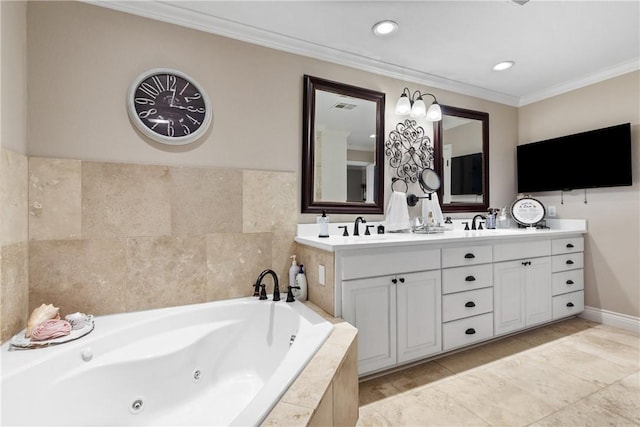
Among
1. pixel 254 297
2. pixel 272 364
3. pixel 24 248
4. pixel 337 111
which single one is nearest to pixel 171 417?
pixel 272 364

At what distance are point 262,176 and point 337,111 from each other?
846 mm

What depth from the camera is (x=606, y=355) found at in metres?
2.13

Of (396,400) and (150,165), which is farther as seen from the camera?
(150,165)

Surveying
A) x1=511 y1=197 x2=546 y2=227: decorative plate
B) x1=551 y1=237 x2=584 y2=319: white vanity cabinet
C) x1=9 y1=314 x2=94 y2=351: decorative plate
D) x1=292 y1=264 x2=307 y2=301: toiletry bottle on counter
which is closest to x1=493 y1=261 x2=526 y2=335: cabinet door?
x1=551 y1=237 x2=584 y2=319: white vanity cabinet

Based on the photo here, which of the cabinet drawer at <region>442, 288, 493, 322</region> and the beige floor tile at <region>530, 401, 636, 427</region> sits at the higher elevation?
the cabinet drawer at <region>442, 288, 493, 322</region>

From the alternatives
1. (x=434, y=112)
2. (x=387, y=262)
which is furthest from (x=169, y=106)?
(x=434, y=112)

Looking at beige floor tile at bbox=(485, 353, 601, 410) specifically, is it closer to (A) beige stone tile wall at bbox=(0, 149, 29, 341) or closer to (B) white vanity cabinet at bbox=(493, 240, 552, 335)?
(B) white vanity cabinet at bbox=(493, 240, 552, 335)

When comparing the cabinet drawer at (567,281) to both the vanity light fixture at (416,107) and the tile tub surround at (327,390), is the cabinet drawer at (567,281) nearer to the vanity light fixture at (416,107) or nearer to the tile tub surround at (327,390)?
the vanity light fixture at (416,107)

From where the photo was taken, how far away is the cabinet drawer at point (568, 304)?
2.64 m

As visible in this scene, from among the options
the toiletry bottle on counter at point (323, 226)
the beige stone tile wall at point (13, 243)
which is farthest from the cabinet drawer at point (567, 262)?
the beige stone tile wall at point (13, 243)

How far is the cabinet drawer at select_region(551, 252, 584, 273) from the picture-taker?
2.64 meters

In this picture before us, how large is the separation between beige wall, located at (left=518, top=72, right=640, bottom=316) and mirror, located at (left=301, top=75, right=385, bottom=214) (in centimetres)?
205

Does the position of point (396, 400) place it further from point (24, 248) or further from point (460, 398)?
point (24, 248)

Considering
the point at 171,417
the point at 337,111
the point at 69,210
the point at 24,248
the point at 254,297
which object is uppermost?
the point at 337,111
